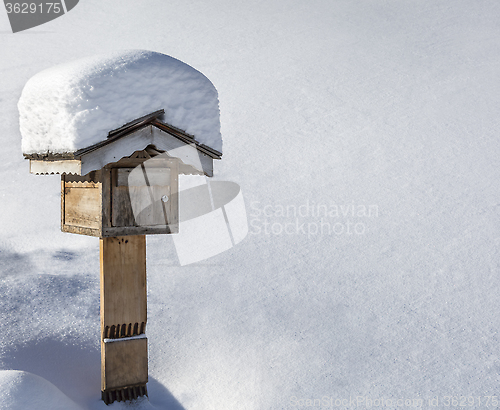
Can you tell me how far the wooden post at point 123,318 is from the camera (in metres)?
2.81

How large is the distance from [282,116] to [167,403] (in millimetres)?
5058

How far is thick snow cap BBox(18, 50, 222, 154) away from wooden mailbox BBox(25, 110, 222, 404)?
0.19 ft

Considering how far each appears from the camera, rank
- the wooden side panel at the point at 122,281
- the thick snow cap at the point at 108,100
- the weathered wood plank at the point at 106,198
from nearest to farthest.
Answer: the thick snow cap at the point at 108,100
the weathered wood plank at the point at 106,198
the wooden side panel at the point at 122,281

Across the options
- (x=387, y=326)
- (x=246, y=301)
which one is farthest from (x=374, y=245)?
(x=246, y=301)

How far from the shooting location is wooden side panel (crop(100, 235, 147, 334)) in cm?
280

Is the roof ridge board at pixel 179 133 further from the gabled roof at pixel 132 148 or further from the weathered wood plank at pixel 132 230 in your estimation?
the weathered wood plank at pixel 132 230

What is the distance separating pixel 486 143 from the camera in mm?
6281

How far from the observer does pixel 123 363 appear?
2.87 metres

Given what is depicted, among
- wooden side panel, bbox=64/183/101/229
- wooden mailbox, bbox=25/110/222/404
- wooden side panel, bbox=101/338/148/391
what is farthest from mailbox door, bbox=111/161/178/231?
wooden side panel, bbox=101/338/148/391

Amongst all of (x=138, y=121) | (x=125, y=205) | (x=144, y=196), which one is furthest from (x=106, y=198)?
(x=138, y=121)

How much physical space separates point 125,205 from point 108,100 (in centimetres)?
67

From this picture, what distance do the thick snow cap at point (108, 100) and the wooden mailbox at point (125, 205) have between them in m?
0.06

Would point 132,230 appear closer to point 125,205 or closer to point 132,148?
point 125,205

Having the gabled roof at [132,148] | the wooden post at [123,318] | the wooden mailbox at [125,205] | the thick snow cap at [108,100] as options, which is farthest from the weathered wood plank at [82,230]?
the thick snow cap at [108,100]
